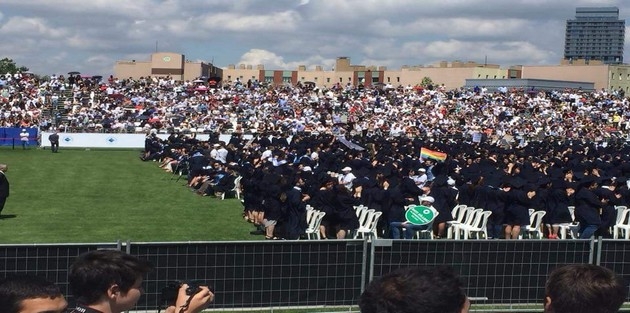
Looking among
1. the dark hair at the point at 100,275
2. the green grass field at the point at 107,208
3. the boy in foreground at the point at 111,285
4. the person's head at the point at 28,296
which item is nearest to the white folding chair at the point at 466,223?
the green grass field at the point at 107,208

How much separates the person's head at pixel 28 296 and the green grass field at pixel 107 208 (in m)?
12.1

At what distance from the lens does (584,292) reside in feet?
11.6

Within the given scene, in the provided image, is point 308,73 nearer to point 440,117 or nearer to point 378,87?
point 378,87

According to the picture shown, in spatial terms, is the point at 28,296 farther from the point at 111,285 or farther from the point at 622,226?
the point at 622,226

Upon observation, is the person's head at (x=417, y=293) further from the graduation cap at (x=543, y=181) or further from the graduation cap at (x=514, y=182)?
the graduation cap at (x=543, y=181)

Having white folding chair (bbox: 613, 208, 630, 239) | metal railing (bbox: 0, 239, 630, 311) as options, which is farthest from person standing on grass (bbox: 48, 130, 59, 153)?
metal railing (bbox: 0, 239, 630, 311)

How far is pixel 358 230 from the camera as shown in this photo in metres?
15.6

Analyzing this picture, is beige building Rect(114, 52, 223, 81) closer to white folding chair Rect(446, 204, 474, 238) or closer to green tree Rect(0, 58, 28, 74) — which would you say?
green tree Rect(0, 58, 28, 74)

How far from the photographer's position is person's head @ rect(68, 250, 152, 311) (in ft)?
12.4

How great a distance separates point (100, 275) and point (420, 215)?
11.9 metres

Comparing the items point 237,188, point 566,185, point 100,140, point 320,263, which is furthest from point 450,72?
point 320,263

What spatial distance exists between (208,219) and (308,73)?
121 m

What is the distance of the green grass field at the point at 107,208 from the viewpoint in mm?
16328

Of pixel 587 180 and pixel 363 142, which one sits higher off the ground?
pixel 363 142
